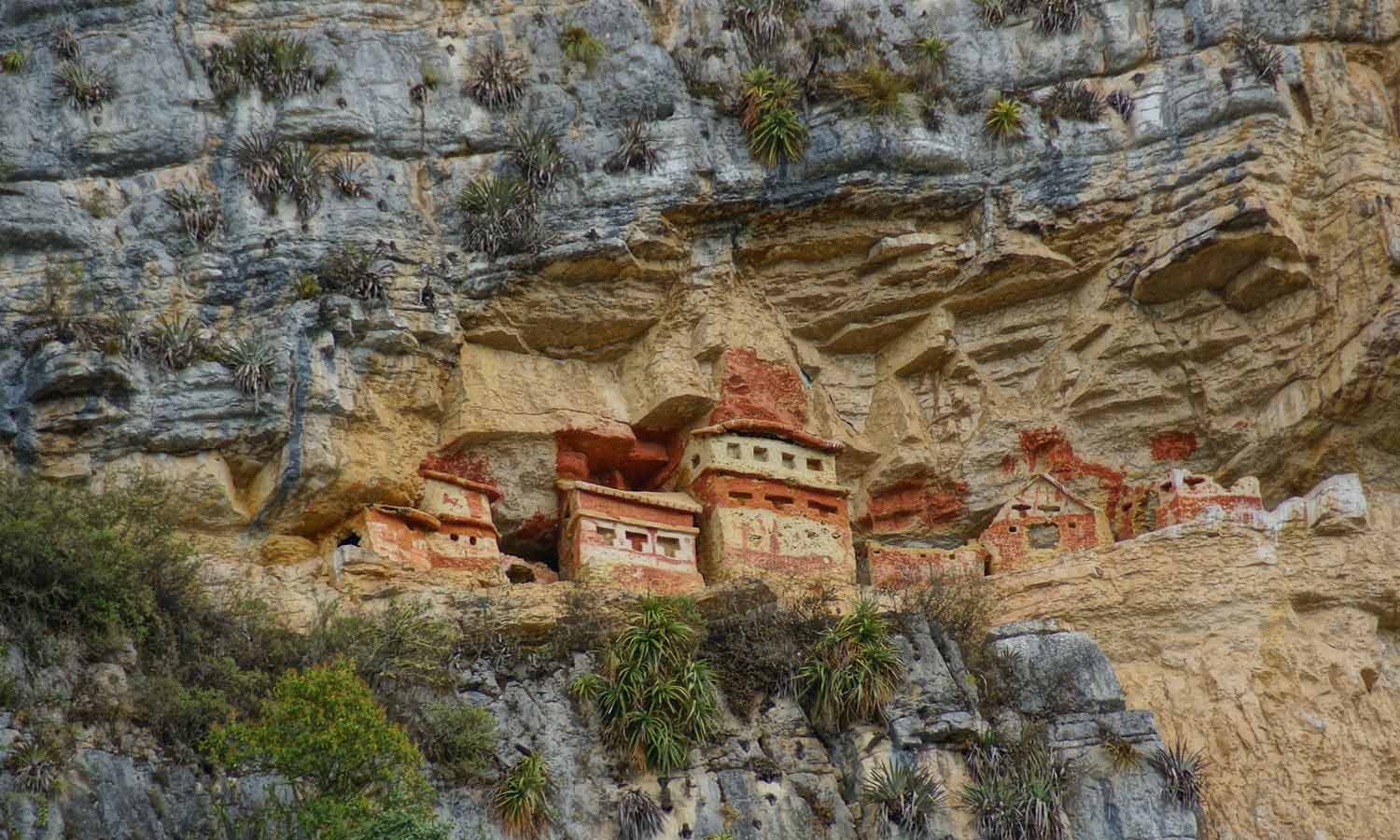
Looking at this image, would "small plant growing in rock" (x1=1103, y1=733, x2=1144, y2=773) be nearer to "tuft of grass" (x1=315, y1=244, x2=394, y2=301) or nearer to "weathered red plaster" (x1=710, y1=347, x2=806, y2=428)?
"weathered red plaster" (x1=710, y1=347, x2=806, y2=428)

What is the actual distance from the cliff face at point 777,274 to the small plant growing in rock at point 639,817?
7.42 metres

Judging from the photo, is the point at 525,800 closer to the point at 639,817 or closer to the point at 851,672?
the point at 639,817

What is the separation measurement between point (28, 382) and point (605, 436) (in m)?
9.11

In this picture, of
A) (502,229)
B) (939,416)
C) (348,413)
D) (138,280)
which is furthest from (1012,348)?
(138,280)

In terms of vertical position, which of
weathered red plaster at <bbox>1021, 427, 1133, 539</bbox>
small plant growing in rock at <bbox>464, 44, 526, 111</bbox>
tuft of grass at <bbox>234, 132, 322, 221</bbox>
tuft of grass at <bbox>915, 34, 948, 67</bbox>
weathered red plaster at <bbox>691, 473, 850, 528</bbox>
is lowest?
weathered red plaster at <bbox>691, 473, 850, 528</bbox>

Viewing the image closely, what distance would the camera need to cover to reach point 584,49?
111ft

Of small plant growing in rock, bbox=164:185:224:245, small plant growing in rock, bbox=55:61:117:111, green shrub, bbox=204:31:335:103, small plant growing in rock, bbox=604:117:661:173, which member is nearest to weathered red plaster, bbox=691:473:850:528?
small plant growing in rock, bbox=604:117:661:173

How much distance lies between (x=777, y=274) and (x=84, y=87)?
11994mm

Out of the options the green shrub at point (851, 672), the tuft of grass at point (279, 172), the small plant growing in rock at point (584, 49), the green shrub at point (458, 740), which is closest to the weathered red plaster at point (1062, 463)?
the green shrub at point (851, 672)

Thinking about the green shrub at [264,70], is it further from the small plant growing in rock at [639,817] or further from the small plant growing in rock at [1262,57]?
the small plant growing in rock at [1262,57]

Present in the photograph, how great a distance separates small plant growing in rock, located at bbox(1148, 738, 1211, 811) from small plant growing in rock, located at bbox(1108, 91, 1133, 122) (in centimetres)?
1188

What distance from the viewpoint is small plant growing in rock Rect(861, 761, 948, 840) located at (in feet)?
81.5

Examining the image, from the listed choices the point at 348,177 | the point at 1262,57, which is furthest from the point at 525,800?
the point at 1262,57

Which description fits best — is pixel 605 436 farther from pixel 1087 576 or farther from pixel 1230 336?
pixel 1230 336
